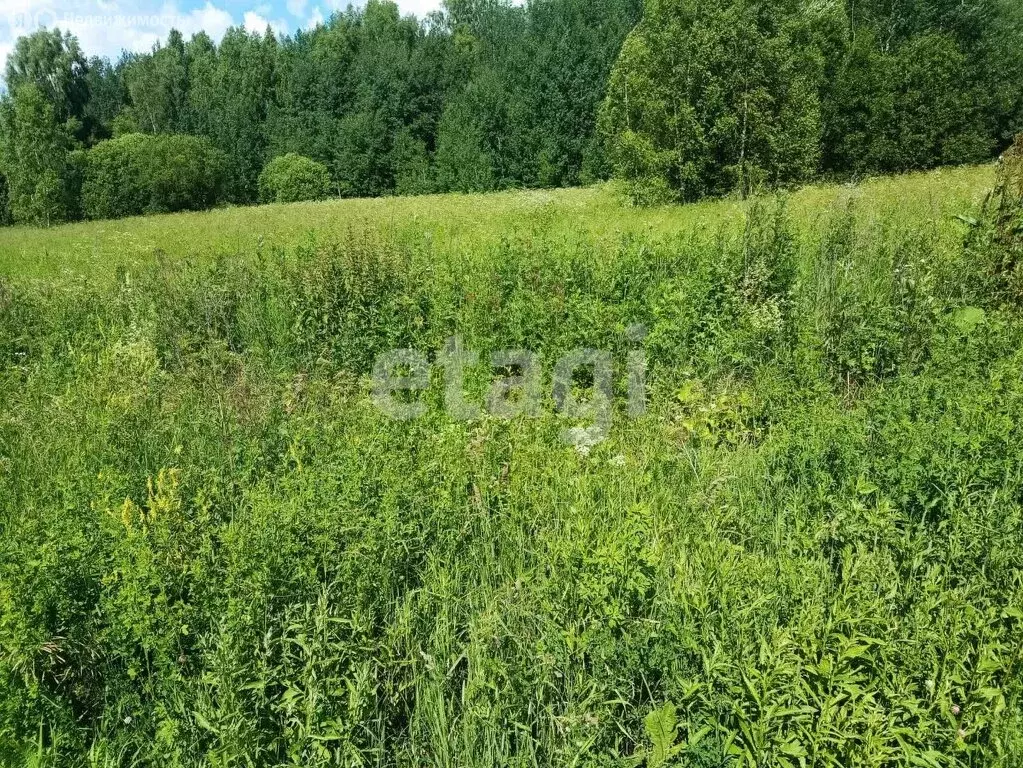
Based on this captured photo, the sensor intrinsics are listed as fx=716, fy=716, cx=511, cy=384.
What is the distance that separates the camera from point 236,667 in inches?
95.0

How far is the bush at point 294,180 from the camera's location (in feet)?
177

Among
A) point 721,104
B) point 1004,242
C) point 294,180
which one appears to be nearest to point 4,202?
point 294,180

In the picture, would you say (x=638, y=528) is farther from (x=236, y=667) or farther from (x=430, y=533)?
(x=236, y=667)

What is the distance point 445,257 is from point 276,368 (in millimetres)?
2529

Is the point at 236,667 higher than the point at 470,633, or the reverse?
the point at 236,667

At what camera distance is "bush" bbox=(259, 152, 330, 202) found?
177 feet

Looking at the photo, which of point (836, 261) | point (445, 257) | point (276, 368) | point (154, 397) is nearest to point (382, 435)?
point (154, 397)

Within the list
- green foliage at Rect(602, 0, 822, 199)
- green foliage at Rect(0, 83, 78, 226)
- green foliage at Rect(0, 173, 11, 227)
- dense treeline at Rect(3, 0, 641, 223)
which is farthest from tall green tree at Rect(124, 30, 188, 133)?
green foliage at Rect(602, 0, 822, 199)

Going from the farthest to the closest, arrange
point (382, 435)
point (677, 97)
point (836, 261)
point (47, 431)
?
point (677, 97), point (836, 261), point (47, 431), point (382, 435)

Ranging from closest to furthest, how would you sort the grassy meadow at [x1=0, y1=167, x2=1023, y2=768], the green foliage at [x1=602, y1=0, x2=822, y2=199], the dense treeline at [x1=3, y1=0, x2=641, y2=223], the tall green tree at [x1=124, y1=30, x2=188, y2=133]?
the grassy meadow at [x1=0, y1=167, x2=1023, y2=768], the green foliage at [x1=602, y1=0, x2=822, y2=199], the dense treeline at [x1=3, y1=0, x2=641, y2=223], the tall green tree at [x1=124, y1=30, x2=188, y2=133]

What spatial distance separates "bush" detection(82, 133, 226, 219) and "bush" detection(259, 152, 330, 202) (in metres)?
5.21

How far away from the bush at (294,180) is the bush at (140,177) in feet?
17.1

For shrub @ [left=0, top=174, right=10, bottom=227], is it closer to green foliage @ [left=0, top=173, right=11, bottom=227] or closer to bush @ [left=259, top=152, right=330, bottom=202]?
green foliage @ [left=0, top=173, right=11, bottom=227]

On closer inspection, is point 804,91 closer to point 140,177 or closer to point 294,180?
point 294,180
